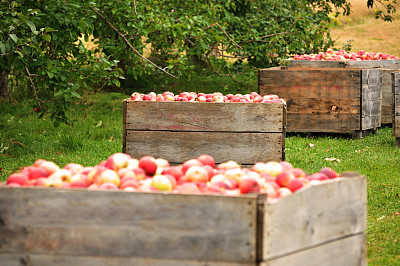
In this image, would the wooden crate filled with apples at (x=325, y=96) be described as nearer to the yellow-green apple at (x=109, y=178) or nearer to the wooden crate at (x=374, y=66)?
the wooden crate at (x=374, y=66)

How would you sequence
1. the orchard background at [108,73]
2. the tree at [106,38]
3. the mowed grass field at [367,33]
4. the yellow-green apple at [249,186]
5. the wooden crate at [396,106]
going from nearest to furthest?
the yellow-green apple at [249,186], the orchard background at [108,73], the tree at [106,38], the wooden crate at [396,106], the mowed grass field at [367,33]

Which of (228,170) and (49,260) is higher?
(228,170)

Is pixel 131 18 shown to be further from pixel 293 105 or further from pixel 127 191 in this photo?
pixel 127 191

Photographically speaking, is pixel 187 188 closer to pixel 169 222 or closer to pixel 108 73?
pixel 169 222

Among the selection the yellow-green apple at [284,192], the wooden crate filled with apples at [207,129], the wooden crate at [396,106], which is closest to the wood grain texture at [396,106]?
the wooden crate at [396,106]

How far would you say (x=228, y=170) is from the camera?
2615mm

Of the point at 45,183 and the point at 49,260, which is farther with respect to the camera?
the point at 45,183

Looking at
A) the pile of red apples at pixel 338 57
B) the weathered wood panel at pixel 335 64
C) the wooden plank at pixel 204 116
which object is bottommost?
the wooden plank at pixel 204 116

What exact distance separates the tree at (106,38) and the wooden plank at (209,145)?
143 centimetres

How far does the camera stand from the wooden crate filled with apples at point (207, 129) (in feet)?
16.5

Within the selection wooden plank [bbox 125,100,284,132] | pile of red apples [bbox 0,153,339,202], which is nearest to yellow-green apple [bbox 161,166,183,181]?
pile of red apples [bbox 0,153,339,202]

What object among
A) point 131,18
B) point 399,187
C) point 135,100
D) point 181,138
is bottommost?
point 399,187

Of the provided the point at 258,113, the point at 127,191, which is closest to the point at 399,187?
the point at 258,113

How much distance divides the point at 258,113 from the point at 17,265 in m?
3.15
